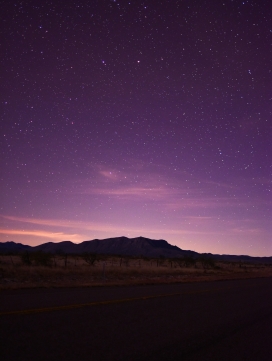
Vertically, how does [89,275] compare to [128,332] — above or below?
above

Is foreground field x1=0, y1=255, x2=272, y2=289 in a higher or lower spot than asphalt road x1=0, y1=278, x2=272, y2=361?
higher

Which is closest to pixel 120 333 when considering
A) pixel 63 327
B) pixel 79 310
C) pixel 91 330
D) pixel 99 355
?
pixel 91 330

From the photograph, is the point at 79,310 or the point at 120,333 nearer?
the point at 120,333

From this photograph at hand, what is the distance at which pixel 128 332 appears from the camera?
7.35 metres

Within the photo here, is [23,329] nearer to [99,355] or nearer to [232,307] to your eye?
[99,355]

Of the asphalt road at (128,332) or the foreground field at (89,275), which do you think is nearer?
the asphalt road at (128,332)

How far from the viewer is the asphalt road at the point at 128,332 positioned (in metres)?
5.77

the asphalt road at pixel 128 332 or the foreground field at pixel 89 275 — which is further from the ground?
the foreground field at pixel 89 275

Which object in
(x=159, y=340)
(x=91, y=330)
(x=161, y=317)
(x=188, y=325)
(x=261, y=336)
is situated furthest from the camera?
(x=161, y=317)

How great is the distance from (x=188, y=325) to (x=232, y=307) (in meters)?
4.63

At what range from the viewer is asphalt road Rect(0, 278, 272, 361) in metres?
5.77

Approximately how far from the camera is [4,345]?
5793mm

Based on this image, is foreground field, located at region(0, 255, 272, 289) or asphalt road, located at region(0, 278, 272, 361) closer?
asphalt road, located at region(0, 278, 272, 361)

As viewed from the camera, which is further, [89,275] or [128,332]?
[89,275]
